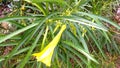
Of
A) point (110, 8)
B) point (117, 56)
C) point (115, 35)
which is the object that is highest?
point (110, 8)

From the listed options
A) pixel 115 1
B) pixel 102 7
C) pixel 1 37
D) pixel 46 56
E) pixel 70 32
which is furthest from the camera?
pixel 115 1

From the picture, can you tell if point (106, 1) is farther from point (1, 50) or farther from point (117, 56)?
point (1, 50)

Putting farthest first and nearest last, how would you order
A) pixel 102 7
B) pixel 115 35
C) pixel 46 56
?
1. pixel 115 35
2. pixel 102 7
3. pixel 46 56

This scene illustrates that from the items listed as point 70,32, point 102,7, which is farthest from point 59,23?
point 102,7

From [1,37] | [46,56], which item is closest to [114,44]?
[1,37]

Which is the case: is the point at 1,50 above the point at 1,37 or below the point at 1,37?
below

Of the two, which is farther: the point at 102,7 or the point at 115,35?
the point at 115,35

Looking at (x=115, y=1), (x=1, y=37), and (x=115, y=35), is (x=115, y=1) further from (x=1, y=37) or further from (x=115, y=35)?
(x=1, y=37)
